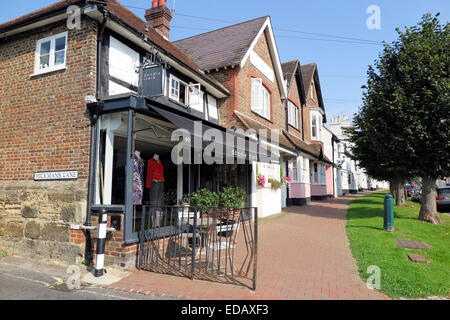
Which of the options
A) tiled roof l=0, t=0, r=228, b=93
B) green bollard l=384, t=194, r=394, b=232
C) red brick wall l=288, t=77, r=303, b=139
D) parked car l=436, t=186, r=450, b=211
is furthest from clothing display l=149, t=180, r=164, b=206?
parked car l=436, t=186, r=450, b=211

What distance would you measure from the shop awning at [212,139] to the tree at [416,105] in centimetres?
520

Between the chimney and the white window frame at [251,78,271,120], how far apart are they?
477cm

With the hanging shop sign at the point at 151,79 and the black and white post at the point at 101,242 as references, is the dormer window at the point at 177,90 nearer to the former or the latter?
the hanging shop sign at the point at 151,79

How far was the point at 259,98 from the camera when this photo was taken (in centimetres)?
1458

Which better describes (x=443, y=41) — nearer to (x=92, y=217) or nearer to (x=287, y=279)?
(x=287, y=279)

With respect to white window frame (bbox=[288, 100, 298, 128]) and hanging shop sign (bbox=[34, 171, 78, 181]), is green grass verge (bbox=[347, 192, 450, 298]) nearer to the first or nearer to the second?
hanging shop sign (bbox=[34, 171, 78, 181])

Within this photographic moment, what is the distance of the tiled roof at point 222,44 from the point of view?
1323 centimetres

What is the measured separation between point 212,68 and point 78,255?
9.30 m

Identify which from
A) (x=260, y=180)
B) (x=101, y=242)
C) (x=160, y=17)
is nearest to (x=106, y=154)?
(x=101, y=242)

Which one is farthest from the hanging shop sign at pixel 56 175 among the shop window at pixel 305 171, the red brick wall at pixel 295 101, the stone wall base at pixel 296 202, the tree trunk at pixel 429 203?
the shop window at pixel 305 171

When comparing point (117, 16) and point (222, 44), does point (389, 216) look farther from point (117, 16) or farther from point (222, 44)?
point (222, 44)

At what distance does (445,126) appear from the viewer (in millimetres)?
10172

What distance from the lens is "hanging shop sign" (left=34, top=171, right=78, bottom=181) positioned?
679cm

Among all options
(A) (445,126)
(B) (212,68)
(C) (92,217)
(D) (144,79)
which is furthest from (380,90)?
(C) (92,217)
